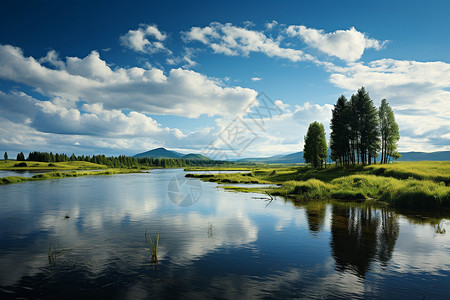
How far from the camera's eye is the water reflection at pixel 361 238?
13.4 metres

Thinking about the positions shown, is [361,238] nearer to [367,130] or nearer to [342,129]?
[367,130]

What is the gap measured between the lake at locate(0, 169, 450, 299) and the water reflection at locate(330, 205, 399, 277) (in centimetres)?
7

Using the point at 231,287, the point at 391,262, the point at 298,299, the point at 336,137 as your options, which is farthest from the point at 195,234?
the point at 336,137

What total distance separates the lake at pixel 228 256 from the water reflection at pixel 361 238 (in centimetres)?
7

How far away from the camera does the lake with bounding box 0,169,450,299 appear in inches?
422

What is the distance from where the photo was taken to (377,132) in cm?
5947

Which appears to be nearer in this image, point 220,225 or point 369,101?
point 220,225

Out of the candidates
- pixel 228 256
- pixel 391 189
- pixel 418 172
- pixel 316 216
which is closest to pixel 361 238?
pixel 316 216

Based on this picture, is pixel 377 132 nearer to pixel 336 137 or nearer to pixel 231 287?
pixel 336 137

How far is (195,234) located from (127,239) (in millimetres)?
4851

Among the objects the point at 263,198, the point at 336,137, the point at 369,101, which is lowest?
the point at 263,198

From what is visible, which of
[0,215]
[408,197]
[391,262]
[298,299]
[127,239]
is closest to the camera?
[298,299]

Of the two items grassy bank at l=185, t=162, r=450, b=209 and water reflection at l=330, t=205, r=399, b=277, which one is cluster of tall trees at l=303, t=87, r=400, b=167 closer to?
grassy bank at l=185, t=162, r=450, b=209

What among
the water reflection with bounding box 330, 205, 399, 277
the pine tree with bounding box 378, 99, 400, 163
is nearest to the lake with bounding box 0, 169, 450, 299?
the water reflection with bounding box 330, 205, 399, 277
